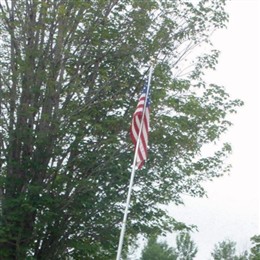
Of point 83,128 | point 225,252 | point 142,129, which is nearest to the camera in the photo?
point 142,129

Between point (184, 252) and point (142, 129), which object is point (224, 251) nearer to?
point (184, 252)

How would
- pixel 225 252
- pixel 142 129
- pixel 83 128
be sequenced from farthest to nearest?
1. pixel 225 252
2. pixel 83 128
3. pixel 142 129

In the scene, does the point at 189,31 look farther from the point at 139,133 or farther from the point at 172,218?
the point at 139,133

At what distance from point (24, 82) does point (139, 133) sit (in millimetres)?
5207

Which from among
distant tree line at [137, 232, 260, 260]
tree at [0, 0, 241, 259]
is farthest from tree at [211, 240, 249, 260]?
tree at [0, 0, 241, 259]

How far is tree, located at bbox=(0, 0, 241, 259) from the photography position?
15.8m

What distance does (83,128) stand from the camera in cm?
1595

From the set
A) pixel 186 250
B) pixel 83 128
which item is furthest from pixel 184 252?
pixel 83 128

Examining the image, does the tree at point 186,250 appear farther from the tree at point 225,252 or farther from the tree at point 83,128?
the tree at point 83,128

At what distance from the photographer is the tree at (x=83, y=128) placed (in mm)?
15828

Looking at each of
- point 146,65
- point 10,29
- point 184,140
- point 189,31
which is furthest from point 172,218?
point 10,29

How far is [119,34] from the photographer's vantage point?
655 inches

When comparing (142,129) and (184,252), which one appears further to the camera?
(184,252)

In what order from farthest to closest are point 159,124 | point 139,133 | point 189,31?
point 189,31
point 159,124
point 139,133
